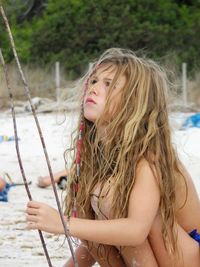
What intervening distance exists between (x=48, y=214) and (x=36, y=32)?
19.4 m

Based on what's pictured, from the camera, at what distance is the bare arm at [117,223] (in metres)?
2.39

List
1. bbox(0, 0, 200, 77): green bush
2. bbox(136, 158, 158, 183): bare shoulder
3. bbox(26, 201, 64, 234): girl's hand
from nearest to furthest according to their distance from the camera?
bbox(26, 201, 64, 234): girl's hand < bbox(136, 158, 158, 183): bare shoulder < bbox(0, 0, 200, 77): green bush

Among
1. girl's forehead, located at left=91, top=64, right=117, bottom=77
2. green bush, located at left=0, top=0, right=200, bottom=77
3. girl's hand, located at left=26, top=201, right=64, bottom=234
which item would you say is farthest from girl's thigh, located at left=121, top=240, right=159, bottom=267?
green bush, located at left=0, top=0, right=200, bottom=77

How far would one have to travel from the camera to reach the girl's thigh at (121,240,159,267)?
262 cm

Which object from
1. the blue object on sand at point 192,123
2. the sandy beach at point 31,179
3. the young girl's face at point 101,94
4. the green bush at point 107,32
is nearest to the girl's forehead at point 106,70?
the young girl's face at point 101,94

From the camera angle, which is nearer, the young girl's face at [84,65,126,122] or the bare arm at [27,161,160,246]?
the bare arm at [27,161,160,246]

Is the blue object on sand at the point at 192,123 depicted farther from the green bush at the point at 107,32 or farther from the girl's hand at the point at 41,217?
the girl's hand at the point at 41,217

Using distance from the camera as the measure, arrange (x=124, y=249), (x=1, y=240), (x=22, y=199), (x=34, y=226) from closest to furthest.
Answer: (x=34, y=226)
(x=124, y=249)
(x=1, y=240)
(x=22, y=199)

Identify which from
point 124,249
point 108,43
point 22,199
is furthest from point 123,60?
point 108,43

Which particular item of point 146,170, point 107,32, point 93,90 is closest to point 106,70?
point 93,90

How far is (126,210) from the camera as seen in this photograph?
99.8 inches

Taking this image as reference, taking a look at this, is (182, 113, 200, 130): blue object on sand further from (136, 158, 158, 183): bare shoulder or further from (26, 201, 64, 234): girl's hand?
(26, 201, 64, 234): girl's hand

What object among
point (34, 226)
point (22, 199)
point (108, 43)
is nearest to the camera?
point (34, 226)

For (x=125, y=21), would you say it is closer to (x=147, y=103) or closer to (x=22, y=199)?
(x=22, y=199)
